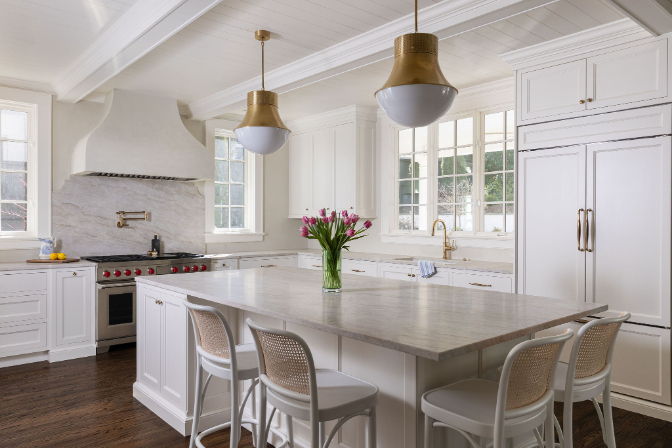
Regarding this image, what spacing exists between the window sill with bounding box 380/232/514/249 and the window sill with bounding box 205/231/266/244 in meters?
1.61

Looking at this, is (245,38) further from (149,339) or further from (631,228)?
(631,228)

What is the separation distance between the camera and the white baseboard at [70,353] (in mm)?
4234

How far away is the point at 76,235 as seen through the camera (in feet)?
15.8

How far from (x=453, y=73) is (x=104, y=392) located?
12.5 feet

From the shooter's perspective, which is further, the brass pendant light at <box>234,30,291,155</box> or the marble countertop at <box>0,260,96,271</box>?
the marble countertop at <box>0,260,96,271</box>

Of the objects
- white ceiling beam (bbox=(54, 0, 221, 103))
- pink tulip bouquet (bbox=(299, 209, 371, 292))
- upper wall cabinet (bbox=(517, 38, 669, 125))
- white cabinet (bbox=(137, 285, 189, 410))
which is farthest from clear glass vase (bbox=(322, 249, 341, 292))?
upper wall cabinet (bbox=(517, 38, 669, 125))

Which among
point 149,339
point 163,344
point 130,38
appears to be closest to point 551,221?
point 163,344

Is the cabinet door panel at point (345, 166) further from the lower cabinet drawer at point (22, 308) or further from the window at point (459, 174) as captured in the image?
the lower cabinet drawer at point (22, 308)

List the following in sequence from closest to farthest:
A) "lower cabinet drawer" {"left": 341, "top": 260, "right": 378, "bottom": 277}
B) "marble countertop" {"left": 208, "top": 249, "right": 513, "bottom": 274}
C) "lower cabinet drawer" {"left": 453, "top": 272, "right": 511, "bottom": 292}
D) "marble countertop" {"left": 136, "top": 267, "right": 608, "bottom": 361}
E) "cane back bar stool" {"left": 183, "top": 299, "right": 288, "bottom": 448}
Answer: "marble countertop" {"left": 136, "top": 267, "right": 608, "bottom": 361}, "cane back bar stool" {"left": 183, "top": 299, "right": 288, "bottom": 448}, "lower cabinet drawer" {"left": 453, "top": 272, "right": 511, "bottom": 292}, "marble countertop" {"left": 208, "top": 249, "right": 513, "bottom": 274}, "lower cabinet drawer" {"left": 341, "top": 260, "right": 378, "bottom": 277}

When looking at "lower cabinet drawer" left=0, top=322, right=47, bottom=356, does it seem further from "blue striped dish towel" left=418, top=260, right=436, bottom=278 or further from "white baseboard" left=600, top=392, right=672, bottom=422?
"white baseboard" left=600, top=392, right=672, bottom=422

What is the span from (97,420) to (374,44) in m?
3.01

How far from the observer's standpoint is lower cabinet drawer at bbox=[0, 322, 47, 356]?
4051 millimetres

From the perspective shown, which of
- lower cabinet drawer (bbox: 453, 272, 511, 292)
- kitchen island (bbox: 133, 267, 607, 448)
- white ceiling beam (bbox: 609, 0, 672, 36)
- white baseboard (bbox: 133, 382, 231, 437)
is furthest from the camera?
lower cabinet drawer (bbox: 453, 272, 511, 292)

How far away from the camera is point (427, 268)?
14.3 ft
